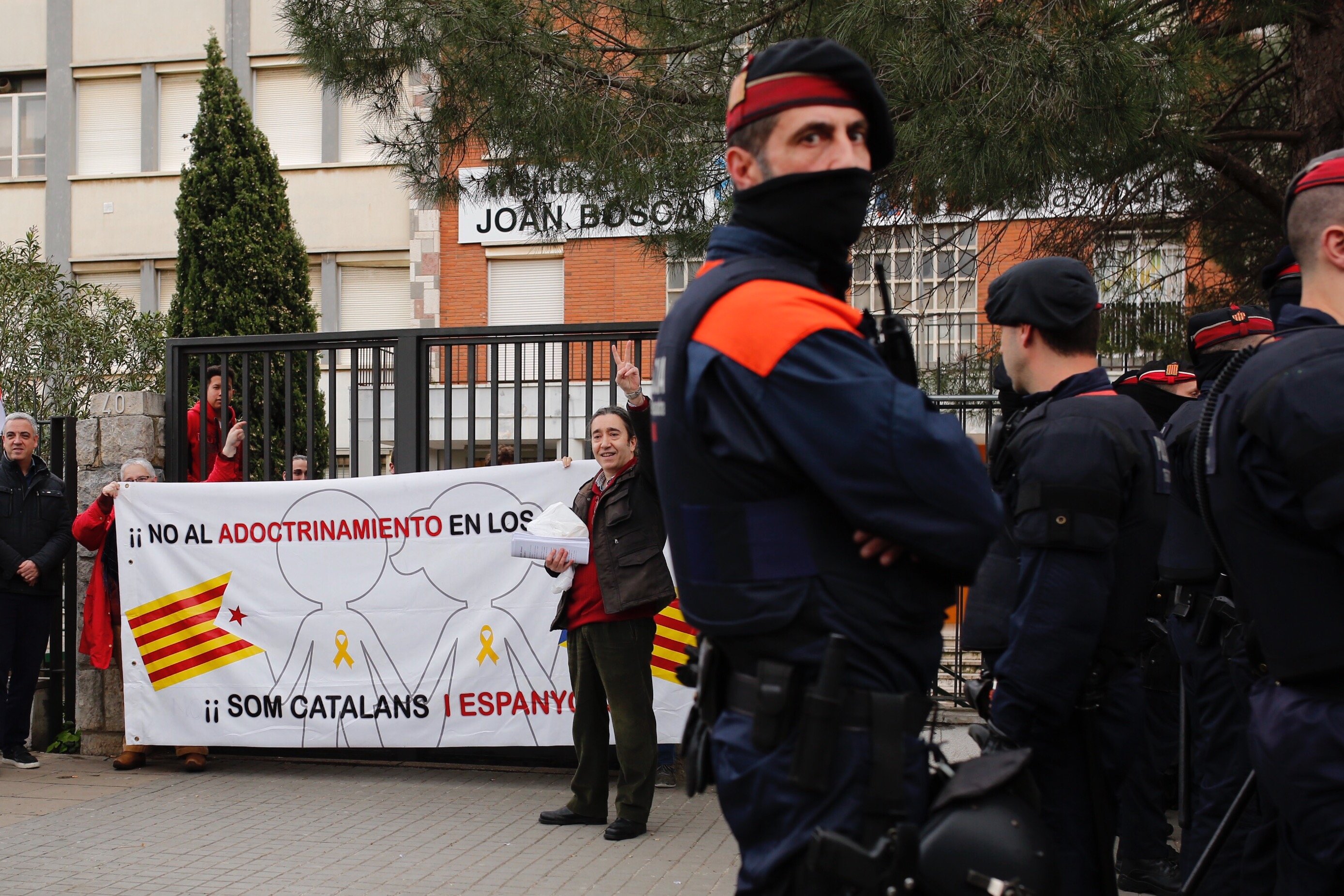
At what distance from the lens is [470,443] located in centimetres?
770

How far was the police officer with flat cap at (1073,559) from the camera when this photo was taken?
127 inches

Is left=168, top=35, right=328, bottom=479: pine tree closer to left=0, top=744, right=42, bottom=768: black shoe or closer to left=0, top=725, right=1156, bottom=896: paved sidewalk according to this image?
left=0, top=744, right=42, bottom=768: black shoe

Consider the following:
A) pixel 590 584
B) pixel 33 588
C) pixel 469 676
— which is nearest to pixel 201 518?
pixel 33 588

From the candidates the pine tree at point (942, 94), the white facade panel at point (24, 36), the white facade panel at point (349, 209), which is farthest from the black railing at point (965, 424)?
the white facade panel at point (24, 36)

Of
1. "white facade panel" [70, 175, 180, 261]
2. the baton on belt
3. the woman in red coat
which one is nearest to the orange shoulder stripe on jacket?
the baton on belt

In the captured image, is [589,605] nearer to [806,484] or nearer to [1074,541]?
[1074,541]

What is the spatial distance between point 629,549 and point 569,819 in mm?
1406

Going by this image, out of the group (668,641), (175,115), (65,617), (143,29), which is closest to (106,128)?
(175,115)

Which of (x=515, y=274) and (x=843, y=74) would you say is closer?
(x=843, y=74)

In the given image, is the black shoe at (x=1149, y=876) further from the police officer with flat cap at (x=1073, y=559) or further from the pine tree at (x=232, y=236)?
the pine tree at (x=232, y=236)

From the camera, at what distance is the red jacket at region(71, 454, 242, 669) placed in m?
7.87

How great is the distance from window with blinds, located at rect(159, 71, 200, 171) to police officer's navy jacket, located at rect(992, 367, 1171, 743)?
85.5 ft

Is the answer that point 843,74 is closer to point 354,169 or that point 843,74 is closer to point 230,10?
point 354,169

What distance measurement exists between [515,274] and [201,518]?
1786 cm
